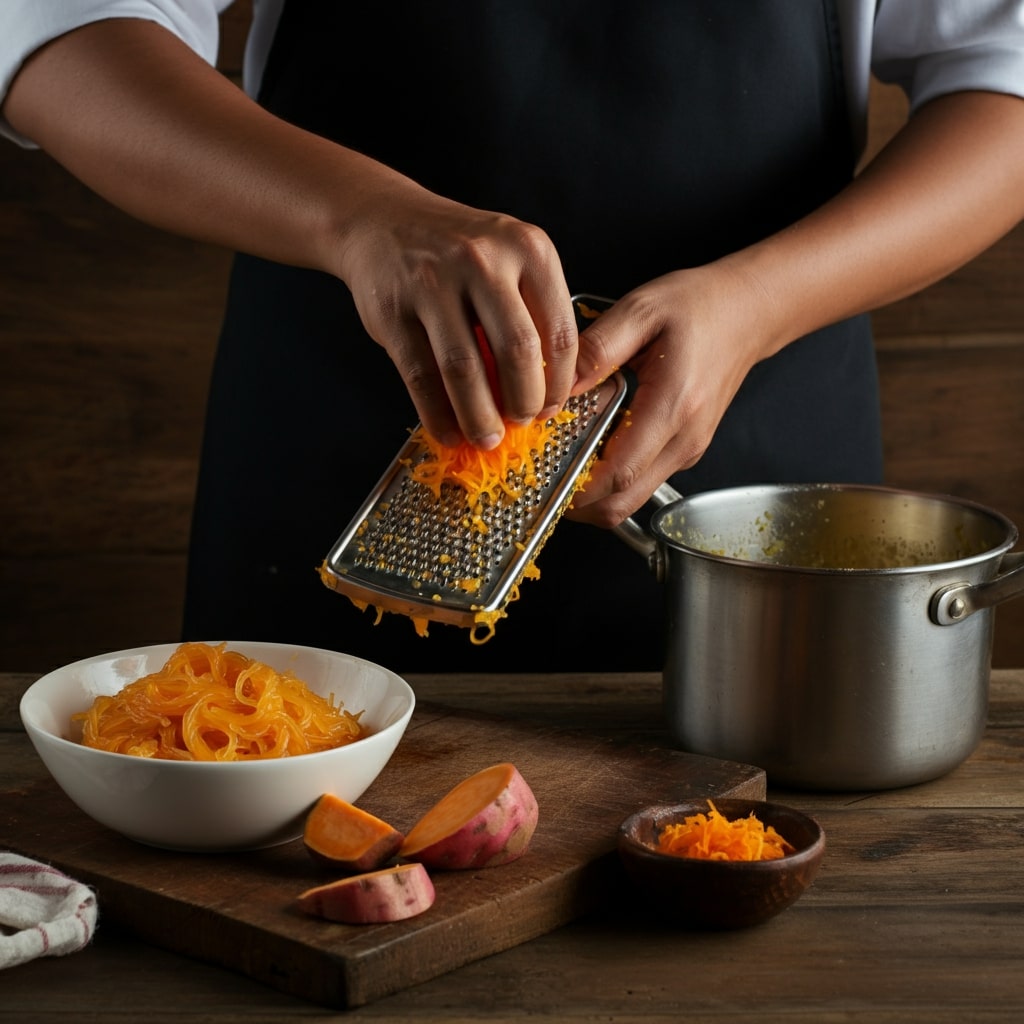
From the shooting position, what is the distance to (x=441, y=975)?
3.15 ft

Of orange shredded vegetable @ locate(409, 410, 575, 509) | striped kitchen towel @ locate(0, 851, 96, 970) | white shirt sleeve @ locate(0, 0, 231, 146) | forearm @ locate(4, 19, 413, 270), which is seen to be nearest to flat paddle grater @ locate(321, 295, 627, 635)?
orange shredded vegetable @ locate(409, 410, 575, 509)

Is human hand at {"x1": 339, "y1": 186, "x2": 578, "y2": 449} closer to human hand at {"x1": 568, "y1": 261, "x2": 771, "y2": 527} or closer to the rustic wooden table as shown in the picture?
human hand at {"x1": 568, "y1": 261, "x2": 771, "y2": 527}

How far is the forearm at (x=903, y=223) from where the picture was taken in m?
1.46

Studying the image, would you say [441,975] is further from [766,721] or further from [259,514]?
[259,514]

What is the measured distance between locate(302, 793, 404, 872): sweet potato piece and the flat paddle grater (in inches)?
7.5

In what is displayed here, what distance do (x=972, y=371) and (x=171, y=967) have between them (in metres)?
1.93

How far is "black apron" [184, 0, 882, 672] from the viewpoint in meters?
1.63

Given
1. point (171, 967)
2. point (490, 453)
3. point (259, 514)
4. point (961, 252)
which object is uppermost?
point (961, 252)

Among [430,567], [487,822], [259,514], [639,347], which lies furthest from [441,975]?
[259,514]

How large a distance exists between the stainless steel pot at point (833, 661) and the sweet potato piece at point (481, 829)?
0.28m

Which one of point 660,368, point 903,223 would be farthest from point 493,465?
point 903,223

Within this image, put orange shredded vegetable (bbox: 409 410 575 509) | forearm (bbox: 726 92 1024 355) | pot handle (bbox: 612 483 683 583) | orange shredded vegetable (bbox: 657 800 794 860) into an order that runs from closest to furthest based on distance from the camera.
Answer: orange shredded vegetable (bbox: 657 800 794 860) → orange shredded vegetable (bbox: 409 410 575 509) → pot handle (bbox: 612 483 683 583) → forearm (bbox: 726 92 1024 355)

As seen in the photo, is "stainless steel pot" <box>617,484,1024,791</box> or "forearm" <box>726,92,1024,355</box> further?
"forearm" <box>726,92,1024,355</box>

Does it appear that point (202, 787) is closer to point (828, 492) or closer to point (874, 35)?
point (828, 492)
